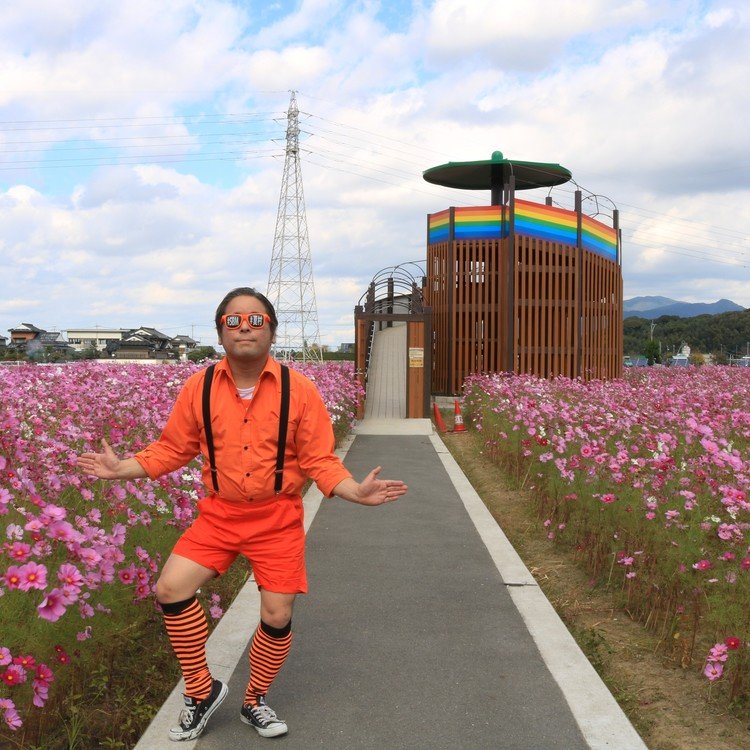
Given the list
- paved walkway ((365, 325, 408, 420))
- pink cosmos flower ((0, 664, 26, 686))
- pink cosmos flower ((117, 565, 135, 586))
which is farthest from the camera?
paved walkway ((365, 325, 408, 420))

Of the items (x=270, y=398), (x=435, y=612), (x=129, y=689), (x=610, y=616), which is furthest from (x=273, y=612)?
(x=610, y=616)

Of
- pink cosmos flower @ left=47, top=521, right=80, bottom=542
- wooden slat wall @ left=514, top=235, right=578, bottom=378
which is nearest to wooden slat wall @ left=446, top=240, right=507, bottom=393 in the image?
wooden slat wall @ left=514, top=235, right=578, bottom=378

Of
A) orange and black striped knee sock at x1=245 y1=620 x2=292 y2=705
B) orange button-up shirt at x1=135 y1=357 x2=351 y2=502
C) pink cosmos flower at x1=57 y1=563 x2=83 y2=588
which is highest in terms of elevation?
orange button-up shirt at x1=135 y1=357 x2=351 y2=502

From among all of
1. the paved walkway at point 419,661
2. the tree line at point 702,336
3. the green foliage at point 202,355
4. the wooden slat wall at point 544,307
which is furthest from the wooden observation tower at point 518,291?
the tree line at point 702,336

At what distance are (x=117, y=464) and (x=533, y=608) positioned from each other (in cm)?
298

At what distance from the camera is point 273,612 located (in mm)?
3457

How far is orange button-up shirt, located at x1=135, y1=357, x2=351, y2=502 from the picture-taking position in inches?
135

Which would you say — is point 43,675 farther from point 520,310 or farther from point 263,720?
point 520,310

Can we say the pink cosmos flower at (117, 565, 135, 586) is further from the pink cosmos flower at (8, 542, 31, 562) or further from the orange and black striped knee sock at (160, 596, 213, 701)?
the pink cosmos flower at (8, 542, 31, 562)

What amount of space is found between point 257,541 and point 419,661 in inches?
56.6

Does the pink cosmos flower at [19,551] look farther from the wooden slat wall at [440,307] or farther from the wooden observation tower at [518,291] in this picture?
the wooden slat wall at [440,307]

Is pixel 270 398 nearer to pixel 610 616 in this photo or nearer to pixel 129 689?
pixel 129 689

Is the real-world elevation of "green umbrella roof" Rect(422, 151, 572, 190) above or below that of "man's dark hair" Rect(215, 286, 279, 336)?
above

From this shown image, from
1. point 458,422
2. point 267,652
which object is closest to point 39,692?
point 267,652
